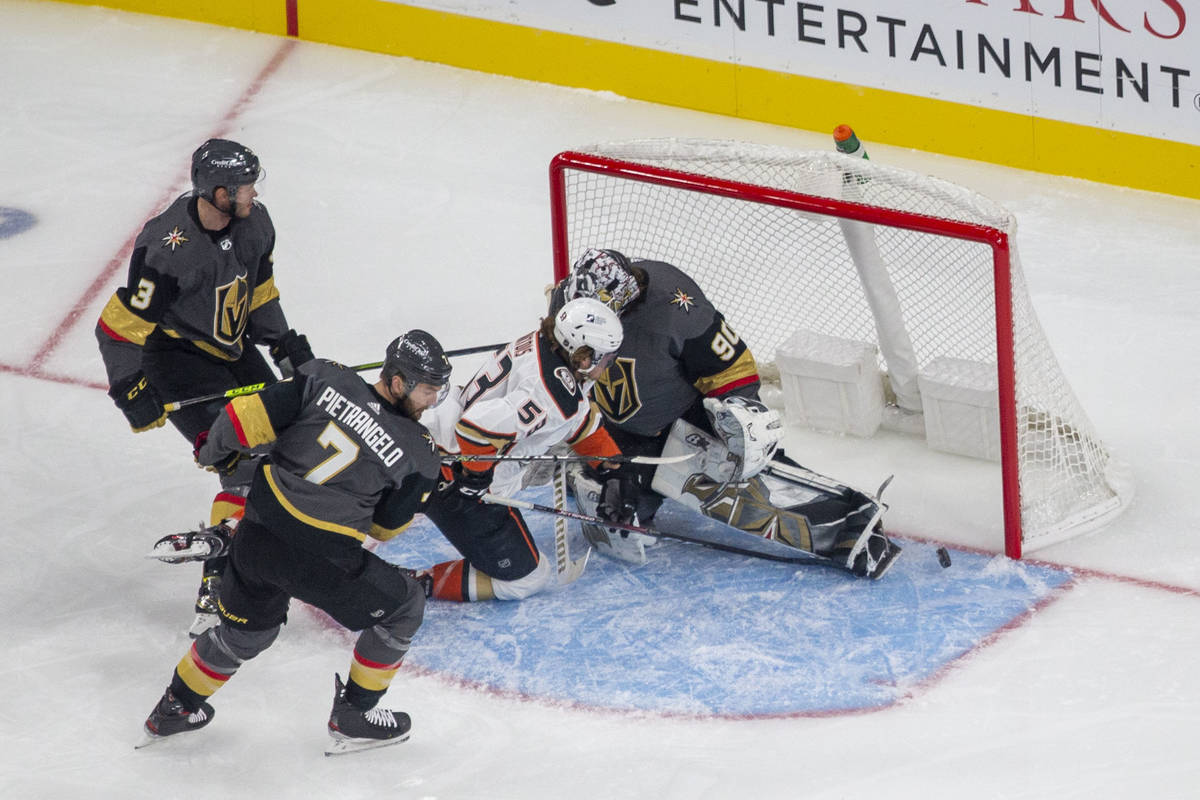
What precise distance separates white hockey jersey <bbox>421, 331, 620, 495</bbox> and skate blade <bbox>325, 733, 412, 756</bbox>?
0.71 metres

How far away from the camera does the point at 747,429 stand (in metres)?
4.71

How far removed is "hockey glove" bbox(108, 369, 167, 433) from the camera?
4.50 meters

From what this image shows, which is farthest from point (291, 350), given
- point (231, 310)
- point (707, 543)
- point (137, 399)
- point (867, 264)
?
point (867, 264)

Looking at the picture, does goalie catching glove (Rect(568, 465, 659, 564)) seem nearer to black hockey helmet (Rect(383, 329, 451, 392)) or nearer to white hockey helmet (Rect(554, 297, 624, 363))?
white hockey helmet (Rect(554, 297, 624, 363))

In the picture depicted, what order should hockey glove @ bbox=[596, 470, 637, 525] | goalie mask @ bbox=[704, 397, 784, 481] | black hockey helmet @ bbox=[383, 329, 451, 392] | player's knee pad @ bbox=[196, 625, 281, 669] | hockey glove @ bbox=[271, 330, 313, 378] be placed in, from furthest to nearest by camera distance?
hockey glove @ bbox=[271, 330, 313, 378] → hockey glove @ bbox=[596, 470, 637, 525] → goalie mask @ bbox=[704, 397, 784, 481] → player's knee pad @ bbox=[196, 625, 281, 669] → black hockey helmet @ bbox=[383, 329, 451, 392]

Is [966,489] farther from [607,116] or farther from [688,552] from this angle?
[607,116]

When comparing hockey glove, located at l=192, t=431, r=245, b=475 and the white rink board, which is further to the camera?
the white rink board

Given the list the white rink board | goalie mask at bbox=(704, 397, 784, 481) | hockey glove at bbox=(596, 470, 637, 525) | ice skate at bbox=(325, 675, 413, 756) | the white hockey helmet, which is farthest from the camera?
the white rink board

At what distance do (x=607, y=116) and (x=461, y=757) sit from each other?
376 centimetres

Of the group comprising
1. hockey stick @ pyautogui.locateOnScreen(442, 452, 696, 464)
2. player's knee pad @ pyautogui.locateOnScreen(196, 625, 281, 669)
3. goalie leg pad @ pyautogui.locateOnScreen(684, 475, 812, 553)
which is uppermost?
hockey stick @ pyautogui.locateOnScreen(442, 452, 696, 464)

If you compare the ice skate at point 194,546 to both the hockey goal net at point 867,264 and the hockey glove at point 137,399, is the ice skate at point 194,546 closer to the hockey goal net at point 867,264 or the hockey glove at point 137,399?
the hockey glove at point 137,399

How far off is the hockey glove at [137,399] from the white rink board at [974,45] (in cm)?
339

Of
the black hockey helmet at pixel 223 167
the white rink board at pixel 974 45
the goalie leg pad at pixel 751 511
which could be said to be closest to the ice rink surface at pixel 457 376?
the goalie leg pad at pixel 751 511

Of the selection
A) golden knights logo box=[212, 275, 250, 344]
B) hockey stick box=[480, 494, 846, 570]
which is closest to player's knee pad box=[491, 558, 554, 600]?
hockey stick box=[480, 494, 846, 570]
